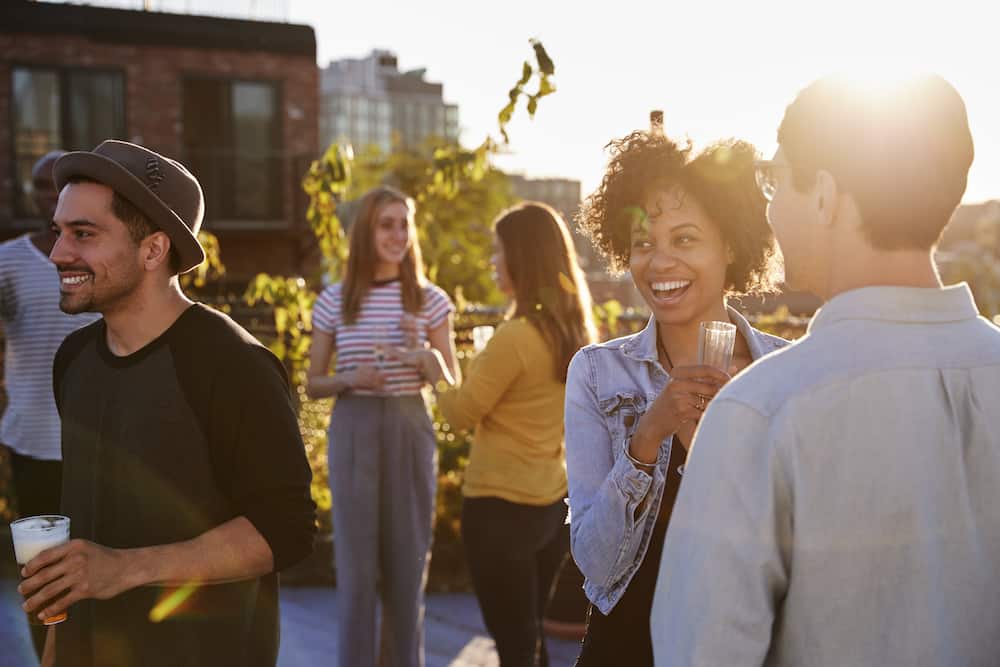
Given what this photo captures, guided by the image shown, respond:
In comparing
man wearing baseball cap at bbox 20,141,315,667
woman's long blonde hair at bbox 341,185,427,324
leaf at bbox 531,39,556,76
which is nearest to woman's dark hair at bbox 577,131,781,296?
man wearing baseball cap at bbox 20,141,315,667

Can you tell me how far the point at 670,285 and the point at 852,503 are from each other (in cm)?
121

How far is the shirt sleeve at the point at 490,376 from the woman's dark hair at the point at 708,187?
1.21 meters

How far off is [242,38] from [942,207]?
19035 mm

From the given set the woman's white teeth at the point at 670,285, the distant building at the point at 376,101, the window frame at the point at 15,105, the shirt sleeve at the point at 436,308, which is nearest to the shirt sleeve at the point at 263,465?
the woman's white teeth at the point at 670,285

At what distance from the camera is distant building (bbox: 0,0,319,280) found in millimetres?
17594

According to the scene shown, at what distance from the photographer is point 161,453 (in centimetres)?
219

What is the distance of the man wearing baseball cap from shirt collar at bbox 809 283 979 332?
139 centimetres

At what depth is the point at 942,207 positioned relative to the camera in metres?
1.25

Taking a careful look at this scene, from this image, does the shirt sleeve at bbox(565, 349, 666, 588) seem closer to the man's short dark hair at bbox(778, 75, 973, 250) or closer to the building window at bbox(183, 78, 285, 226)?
the man's short dark hair at bbox(778, 75, 973, 250)

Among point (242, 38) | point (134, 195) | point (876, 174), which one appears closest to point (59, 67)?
point (242, 38)

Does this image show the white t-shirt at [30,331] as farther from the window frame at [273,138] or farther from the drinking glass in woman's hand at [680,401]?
the window frame at [273,138]

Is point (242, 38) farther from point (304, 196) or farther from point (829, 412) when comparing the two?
point (829, 412)

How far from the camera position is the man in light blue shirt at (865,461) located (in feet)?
3.89

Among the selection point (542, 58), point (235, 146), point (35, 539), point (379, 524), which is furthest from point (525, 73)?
point (235, 146)
